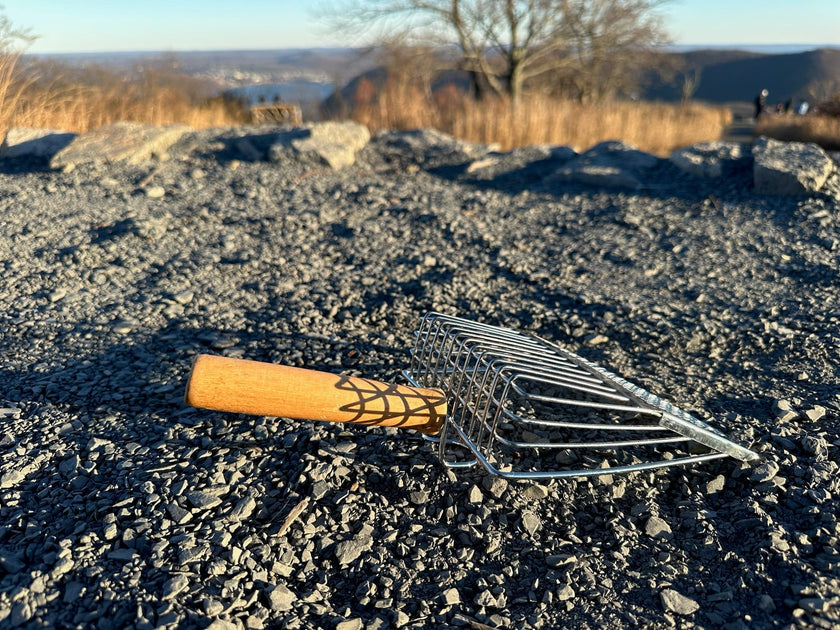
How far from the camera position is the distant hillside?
50.1 m

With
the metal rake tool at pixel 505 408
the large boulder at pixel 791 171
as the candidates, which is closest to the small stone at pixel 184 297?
the metal rake tool at pixel 505 408

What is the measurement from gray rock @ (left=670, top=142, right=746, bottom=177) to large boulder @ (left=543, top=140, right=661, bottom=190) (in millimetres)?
296

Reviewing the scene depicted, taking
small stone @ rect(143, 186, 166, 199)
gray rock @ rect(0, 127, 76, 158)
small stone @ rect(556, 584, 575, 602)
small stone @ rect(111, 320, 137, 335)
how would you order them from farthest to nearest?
gray rock @ rect(0, 127, 76, 158) < small stone @ rect(143, 186, 166, 199) < small stone @ rect(111, 320, 137, 335) < small stone @ rect(556, 584, 575, 602)

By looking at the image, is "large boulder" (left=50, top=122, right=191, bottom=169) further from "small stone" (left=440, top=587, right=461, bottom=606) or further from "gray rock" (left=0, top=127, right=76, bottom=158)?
"small stone" (left=440, top=587, right=461, bottom=606)

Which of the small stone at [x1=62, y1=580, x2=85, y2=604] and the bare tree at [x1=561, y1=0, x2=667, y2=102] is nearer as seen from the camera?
the small stone at [x1=62, y1=580, x2=85, y2=604]

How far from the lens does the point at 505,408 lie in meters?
2.30

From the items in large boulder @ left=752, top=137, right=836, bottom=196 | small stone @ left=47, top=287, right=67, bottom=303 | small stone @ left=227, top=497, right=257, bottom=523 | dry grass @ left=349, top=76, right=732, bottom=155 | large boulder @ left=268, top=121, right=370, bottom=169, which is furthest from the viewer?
dry grass @ left=349, top=76, right=732, bottom=155

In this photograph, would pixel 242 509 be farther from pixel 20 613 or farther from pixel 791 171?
pixel 791 171

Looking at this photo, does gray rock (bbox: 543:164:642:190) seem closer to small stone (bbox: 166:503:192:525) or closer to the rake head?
the rake head

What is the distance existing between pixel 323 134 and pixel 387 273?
12.0 feet

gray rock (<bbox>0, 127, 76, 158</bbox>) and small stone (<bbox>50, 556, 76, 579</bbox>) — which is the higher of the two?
gray rock (<bbox>0, 127, 76, 158</bbox>)

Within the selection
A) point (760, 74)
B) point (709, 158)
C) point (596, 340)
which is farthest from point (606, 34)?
point (760, 74)

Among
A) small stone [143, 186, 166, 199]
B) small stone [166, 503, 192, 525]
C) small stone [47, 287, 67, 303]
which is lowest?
small stone [166, 503, 192, 525]

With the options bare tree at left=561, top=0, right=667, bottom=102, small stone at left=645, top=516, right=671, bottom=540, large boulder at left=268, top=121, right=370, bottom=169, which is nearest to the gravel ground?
small stone at left=645, top=516, right=671, bottom=540
